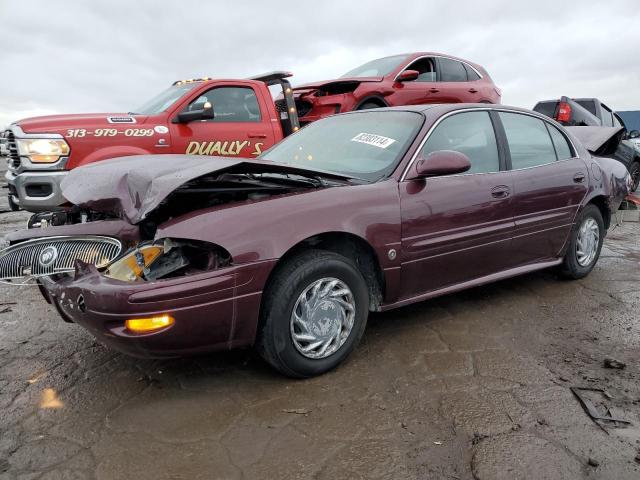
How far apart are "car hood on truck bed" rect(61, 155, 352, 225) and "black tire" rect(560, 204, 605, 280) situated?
7.78ft

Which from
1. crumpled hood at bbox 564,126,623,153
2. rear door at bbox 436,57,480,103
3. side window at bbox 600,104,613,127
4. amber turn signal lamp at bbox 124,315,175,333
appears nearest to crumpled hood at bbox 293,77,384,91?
rear door at bbox 436,57,480,103

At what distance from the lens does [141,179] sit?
8.81 feet

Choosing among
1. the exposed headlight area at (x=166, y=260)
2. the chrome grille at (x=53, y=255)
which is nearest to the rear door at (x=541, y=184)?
the exposed headlight area at (x=166, y=260)

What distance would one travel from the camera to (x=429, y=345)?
317 centimetres

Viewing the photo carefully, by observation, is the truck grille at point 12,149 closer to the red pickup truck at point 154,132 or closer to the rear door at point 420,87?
the red pickup truck at point 154,132

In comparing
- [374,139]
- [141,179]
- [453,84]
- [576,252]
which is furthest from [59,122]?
[453,84]

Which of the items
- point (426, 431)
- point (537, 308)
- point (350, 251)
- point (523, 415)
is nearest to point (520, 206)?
point (537, 308)

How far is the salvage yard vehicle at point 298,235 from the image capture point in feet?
7.82

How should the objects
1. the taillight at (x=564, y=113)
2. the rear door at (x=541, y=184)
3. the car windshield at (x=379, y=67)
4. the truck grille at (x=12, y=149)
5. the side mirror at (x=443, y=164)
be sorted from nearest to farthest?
the side mirror at (x=443, y=164)
the rear door at (x=541, y=184)
the truck grille at (x=12, y=149)
the car windshield at (x=379, y=67)
the taillight at (x=564, y=113)

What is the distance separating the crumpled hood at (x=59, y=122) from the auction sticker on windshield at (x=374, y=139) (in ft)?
9.77

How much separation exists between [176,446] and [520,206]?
2.74 meters

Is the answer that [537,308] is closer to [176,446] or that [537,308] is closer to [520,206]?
[520,206]

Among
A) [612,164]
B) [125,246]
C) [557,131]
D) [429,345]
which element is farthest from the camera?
[612,164]

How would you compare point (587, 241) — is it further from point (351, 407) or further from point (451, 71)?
point (451, 71)
